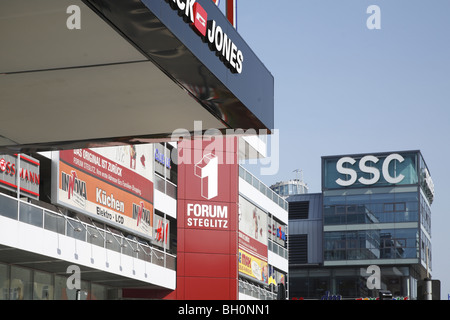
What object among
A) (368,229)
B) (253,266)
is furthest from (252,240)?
(368,229)

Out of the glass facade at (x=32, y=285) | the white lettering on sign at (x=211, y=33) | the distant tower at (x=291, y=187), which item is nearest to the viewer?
the white lettering on sign at (x=211, y=33)

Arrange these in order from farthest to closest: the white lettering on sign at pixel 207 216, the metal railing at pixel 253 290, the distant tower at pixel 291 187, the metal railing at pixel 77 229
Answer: the distant tower at pixel 291 187 → the metal railing at pixel 253 290 → the white lettering on sign at pixel 207 216 → the metal railing at pixel 77 229

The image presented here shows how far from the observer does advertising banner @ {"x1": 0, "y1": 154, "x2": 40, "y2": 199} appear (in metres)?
29.2

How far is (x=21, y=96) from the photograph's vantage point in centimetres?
1120

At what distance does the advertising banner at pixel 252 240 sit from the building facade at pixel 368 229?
964 inches

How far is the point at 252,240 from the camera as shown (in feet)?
176

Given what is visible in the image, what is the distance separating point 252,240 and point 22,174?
24.4 meters

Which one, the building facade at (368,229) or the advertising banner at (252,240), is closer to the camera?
the advertising banner at (252,240)

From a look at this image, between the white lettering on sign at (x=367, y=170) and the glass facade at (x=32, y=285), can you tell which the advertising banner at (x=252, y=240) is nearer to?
the glass facade at (x=32, y=285)

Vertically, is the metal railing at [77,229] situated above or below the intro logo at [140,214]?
below

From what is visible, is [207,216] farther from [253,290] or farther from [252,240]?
[253,290]

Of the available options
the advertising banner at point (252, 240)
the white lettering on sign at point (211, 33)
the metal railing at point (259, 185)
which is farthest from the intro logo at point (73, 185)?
the white lettering on sign at point (211, 33)

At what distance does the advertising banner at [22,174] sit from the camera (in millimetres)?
29236
